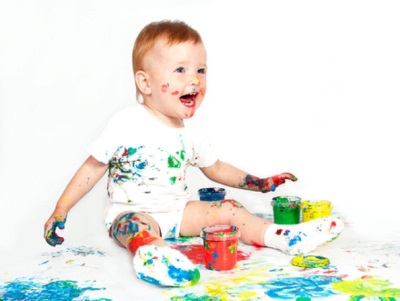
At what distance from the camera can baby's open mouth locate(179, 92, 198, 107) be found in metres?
2.25

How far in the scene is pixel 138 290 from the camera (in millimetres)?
1834

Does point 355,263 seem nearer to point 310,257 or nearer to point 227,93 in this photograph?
point 310,257

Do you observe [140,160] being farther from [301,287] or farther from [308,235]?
[301,287]

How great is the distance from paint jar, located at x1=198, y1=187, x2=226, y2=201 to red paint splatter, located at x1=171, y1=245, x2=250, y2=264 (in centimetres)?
31

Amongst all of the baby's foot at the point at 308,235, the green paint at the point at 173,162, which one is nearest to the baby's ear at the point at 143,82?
the green paint at the point at 173,162

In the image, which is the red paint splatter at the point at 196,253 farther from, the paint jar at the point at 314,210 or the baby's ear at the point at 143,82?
the baby's ear at the point at 143,82

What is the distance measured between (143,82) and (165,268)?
2.34ft

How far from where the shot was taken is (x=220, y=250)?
1951mm

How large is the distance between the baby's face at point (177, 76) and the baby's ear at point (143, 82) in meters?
0.01

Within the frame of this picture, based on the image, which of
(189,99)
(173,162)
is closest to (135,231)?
(173,162)

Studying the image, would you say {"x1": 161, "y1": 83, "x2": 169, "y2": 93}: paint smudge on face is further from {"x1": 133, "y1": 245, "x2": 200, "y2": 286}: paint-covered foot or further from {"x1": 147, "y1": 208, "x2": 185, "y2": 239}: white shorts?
{"x1": 133, "y1": 245, "x2": 200, "y2": 286}: paint-covered foot

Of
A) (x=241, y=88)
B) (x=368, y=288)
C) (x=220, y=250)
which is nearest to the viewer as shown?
(x=368, y=288)

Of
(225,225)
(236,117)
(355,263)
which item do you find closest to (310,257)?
(355,263)

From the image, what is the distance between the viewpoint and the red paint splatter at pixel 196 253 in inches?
81.1
